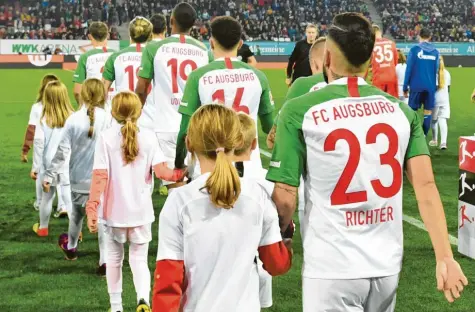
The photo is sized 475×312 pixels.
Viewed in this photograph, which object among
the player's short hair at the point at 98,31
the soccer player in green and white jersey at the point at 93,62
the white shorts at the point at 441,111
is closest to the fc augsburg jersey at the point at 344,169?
the player's short hair at the point at 98,31

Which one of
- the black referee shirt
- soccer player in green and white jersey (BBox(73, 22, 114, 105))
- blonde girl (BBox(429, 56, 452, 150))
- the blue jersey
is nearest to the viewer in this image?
soccer player in green and white jersey (BBox(73, 22, 114, 105))

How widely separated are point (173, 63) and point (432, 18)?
138 feet

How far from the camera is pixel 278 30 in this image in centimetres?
4216

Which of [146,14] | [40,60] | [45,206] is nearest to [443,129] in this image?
[45,206]

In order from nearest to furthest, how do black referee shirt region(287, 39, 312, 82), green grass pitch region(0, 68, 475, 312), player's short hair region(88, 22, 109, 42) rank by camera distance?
green grass pitch region(0, 68, 475, 312)
player's short hair region(88, 22, 109, 42)
black referee shirt region(287, 39, 312, 82)

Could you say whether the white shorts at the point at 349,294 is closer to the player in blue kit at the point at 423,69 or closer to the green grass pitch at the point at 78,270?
the green grass pitch at the point at 78,270

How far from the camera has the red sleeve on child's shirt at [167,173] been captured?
5.27 m

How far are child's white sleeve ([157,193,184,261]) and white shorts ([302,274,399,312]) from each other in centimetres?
54

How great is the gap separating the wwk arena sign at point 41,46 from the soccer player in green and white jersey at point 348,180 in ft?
109

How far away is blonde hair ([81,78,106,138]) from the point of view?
618 cm

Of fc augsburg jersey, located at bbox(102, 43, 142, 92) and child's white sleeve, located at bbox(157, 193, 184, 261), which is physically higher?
child's white sleeve, located at bbox(157, 193, 184, 261)

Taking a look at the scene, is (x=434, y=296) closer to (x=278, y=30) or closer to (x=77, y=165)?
(x=77, y=165)

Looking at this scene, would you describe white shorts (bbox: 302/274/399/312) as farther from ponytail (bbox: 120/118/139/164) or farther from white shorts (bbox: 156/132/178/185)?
white shorts (bbox: 156/132/178/185)

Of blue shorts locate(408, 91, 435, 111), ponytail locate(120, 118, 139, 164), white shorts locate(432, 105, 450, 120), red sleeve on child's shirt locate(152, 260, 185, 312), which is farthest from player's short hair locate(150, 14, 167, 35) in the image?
white shorts locate(432, 105, 450, 120)
